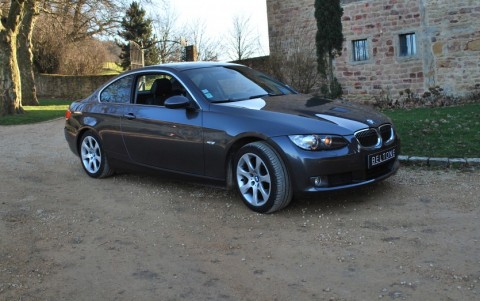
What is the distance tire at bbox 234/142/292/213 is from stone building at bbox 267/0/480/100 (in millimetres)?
12624

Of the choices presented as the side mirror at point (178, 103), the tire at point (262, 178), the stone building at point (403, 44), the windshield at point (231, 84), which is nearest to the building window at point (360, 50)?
the stone building at point (403, 44)

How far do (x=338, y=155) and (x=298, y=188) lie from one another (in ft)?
1.60

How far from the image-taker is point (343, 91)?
18.7 meters

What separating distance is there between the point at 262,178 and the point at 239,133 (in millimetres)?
522

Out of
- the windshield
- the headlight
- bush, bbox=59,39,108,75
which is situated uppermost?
bush, bbox=59,39,108,75

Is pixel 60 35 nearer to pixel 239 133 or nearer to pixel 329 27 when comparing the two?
pixel 329 27

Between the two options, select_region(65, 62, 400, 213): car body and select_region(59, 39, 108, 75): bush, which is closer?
select_region(65, 62, 400, 213): car body

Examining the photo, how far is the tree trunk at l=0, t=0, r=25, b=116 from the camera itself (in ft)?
60.3

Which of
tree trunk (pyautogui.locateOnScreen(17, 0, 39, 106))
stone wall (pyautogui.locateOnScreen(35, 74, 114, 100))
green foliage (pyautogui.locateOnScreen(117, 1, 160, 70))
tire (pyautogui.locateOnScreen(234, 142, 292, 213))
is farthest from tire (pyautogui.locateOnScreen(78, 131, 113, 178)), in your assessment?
green foliage (pyautogui.locateOnScreen(117, 1, 160, 70))

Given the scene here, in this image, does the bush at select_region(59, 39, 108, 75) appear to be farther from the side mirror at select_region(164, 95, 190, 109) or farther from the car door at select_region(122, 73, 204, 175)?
the side mirror at select_region(164, 95, 190, 109)

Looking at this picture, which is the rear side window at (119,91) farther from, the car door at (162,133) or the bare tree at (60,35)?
the bare tree at (60,35)

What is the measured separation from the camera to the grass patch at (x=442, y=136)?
723 centimetres

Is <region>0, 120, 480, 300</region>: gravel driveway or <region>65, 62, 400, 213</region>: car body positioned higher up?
<region>65, 62, 400, 213</region>: car body

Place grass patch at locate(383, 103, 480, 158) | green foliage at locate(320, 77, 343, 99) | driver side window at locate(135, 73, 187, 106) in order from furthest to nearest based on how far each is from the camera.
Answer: green foliage at locate(320, 77, 343, 99) → grass patch at locate(383, 103, 480, 158) → driver side window at locate(135, 73, 187, 106)
